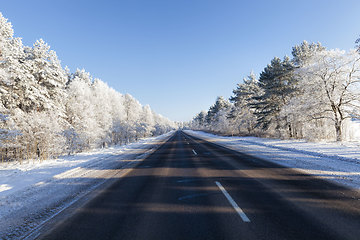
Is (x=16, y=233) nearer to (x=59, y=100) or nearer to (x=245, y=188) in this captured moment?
(x=245, y=188)

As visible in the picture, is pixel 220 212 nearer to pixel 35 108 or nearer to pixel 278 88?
pixel 35 108

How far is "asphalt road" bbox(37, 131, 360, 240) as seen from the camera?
111 inches

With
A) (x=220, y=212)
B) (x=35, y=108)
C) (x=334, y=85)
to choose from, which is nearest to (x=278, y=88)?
(x=334, y=85)

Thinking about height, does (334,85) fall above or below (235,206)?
above

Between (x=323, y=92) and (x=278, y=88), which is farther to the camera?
(x=278, y=88)

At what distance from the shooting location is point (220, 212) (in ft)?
11.5

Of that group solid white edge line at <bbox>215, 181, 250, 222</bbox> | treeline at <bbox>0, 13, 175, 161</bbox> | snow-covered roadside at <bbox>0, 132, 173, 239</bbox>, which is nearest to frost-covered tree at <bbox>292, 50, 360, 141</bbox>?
solid white edge line at <bbox>215, 181, 250, 222</bbox>

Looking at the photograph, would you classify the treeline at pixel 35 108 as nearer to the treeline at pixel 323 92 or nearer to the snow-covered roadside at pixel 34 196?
the snow-covered roadside at pixel 34 196

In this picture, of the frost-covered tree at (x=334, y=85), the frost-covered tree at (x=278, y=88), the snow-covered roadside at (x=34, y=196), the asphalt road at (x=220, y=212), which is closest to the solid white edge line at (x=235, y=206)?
the asphalt road at (x=220, y=212)

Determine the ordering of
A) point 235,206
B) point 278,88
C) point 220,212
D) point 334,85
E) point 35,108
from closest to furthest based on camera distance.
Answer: point 220,212 < point 235,206 < point 334,85 < point 35,108 < point 278,88

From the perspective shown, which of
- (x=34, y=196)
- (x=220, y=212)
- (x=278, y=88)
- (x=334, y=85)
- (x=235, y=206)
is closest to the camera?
(x=220, y=212)

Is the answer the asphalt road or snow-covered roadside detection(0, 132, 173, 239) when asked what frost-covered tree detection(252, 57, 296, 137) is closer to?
the asphalt road

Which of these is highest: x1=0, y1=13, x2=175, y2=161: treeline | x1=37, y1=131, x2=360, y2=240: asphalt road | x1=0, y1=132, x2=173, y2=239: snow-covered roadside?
x1=0, y1=13, x2=175, y2=161: treeline

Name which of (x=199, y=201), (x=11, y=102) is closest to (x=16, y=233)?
(x=199, y=201)
